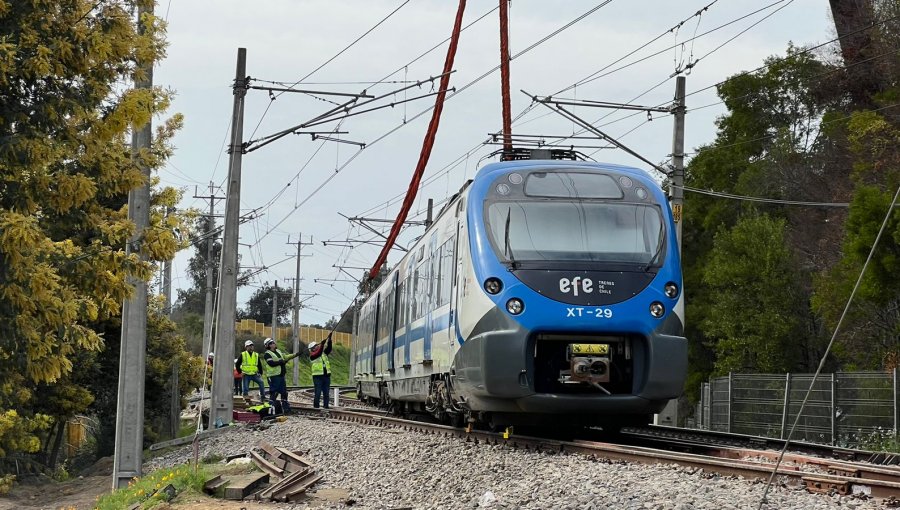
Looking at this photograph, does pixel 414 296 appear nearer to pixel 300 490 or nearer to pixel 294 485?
pixel 294 485

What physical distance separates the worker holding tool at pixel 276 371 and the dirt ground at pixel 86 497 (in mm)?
3832

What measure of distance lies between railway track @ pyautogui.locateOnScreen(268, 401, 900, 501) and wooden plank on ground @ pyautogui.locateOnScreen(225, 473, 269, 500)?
2.82 m

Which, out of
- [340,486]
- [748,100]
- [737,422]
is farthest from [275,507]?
[748,100]

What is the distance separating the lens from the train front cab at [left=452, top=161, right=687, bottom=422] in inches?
521

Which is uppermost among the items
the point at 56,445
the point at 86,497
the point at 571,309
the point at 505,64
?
the point at 505,64

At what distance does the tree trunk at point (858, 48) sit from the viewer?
37594mm

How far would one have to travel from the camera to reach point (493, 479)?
1130cm

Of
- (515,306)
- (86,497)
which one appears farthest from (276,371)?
(515,306)

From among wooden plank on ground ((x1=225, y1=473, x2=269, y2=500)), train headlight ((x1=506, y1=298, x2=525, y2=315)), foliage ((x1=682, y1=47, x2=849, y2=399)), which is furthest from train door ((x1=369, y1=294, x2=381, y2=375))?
foliage ((x1=682, y1=47, x2=849, y2=399))

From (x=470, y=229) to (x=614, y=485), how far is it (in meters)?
5.06

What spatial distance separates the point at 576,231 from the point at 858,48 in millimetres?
30084

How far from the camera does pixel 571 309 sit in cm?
1324

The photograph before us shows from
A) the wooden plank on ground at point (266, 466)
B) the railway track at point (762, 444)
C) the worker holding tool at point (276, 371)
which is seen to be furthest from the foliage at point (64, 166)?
the worker holding tool at point (276, 371)

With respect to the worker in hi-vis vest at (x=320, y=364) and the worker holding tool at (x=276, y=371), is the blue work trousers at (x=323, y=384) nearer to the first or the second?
the worker in hi-vis vest at (x=320, y=364)
